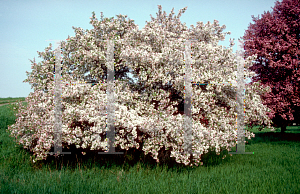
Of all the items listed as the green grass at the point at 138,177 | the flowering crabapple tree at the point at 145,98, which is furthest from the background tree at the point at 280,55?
the flowering crabapple tree at the point at 145,98

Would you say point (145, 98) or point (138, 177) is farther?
point (145, 98)

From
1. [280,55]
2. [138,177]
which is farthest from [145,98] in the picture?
[280,55]

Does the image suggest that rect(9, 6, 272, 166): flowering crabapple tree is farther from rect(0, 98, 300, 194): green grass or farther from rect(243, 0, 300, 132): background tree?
rect(243, 0, 300, 132): background tree

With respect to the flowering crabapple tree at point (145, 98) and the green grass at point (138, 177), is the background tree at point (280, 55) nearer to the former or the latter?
the green grass at point (138, 177)

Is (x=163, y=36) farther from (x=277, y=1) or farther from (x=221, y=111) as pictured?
(x=277, y=1)

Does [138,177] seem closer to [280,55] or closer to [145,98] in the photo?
[145,98]

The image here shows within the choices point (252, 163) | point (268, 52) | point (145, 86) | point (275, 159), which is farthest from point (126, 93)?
point (268, 52)

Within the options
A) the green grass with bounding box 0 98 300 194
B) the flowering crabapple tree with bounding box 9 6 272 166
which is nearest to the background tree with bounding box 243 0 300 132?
the green grass with bounding box 0 98 300 194

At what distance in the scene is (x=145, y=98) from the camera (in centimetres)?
783

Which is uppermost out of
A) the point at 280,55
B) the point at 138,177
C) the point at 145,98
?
the point at 280,55

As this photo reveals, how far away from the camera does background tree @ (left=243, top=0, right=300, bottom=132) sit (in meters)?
13.3

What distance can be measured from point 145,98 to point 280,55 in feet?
36.3

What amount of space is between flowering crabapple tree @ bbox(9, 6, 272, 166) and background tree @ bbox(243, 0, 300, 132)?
20.4ft

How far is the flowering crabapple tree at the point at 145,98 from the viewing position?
6910mm
